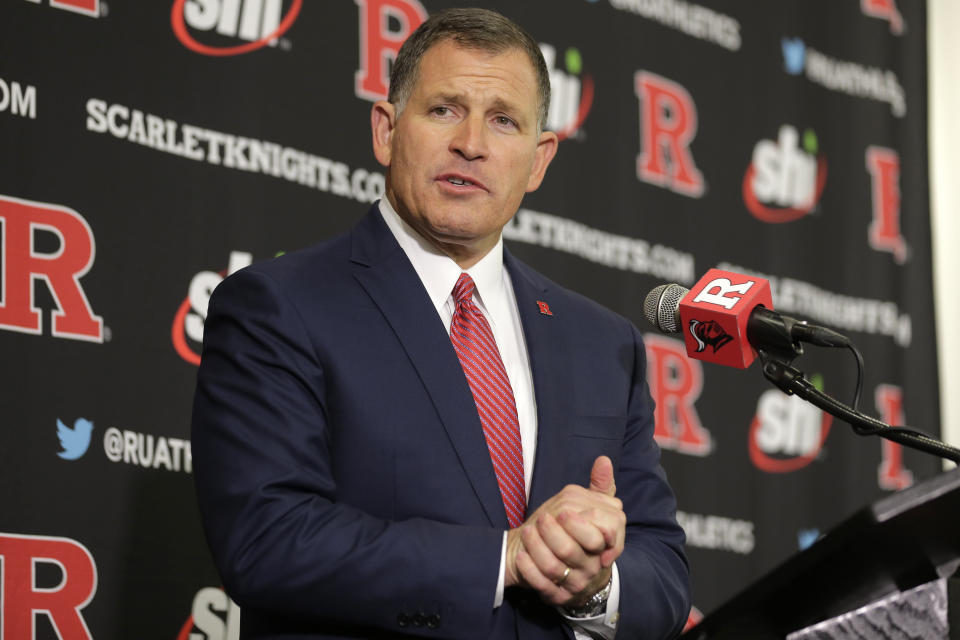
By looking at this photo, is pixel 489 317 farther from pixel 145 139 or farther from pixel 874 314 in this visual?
pixel 874 314

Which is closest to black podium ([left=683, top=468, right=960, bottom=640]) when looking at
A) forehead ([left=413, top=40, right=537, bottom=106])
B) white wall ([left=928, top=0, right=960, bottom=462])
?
forehead ([left=413, top=40, right=537, bottom=106])

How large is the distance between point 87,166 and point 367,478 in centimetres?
143

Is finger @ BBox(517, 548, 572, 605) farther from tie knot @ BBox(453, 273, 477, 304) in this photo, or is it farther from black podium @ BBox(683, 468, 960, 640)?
tie knot @ BBox(453, 273, 477, 304)

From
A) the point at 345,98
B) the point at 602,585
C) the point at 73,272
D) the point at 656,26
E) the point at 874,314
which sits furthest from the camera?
the point at 874,314

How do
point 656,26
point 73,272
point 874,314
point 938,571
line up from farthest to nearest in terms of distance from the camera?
1. point 874,314
2. point 656,26
3. point 73,272
4. point 938,571

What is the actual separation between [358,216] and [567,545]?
1.84 metres

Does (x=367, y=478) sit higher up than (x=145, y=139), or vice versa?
(x=145, y=139)

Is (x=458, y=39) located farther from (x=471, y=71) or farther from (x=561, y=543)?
(x=561, y=543)

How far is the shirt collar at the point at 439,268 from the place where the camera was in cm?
211

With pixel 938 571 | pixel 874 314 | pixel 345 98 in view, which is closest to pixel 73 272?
pixel 345 98

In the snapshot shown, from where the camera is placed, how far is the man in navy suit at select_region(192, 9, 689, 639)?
1.65 metres

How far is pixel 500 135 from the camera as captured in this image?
219cm

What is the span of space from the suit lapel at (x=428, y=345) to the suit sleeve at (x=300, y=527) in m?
0.13

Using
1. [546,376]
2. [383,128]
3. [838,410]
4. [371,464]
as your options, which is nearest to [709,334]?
[838,410]
